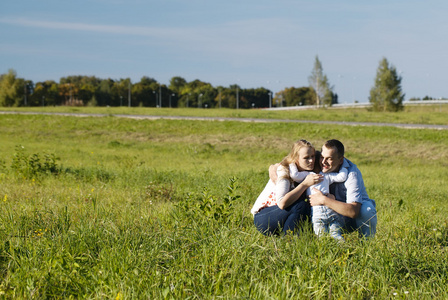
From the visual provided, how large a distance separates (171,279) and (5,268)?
4.54 ft

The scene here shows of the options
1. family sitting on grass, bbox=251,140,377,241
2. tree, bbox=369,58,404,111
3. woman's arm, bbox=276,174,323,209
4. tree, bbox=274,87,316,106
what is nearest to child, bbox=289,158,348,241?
family sitting on grass, bbox=251,140,377,241

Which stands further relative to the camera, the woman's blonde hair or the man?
the woman's blonde hair

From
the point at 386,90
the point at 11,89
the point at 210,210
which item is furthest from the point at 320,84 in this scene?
the point at 210,210

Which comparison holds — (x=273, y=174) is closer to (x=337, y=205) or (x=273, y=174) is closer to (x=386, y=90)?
(x=337, y=205)

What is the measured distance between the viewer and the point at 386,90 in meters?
55.3

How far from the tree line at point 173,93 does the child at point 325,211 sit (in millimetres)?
52736

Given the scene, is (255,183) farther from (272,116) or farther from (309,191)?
(272,116)

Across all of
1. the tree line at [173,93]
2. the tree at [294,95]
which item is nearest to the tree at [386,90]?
the tree line at [173,93]

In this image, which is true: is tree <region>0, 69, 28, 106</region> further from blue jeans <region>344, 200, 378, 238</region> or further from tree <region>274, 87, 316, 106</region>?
blue jeans <region>344, 200, 378, 238</region>

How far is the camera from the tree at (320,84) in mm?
61062

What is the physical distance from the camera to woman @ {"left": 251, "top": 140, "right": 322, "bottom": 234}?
4.62m

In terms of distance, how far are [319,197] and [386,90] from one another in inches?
2131

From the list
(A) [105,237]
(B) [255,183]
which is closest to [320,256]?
(A) [105,237]

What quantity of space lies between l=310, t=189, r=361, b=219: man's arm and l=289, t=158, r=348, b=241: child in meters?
0.06
